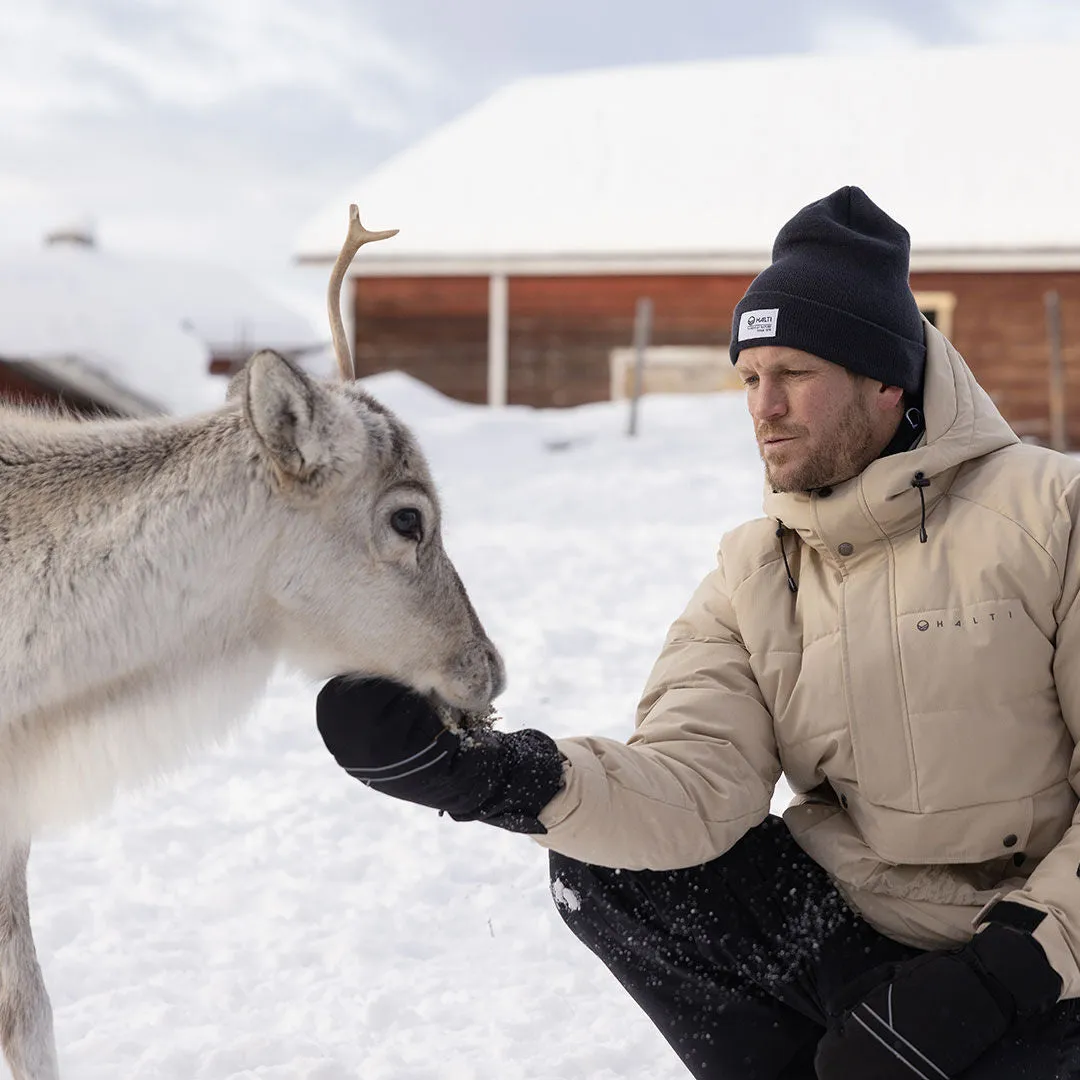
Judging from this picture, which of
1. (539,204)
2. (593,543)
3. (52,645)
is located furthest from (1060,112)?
(52,645)

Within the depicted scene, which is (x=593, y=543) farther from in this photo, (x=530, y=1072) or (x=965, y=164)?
(x=965, y=164)

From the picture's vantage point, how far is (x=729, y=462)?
11.0 meters

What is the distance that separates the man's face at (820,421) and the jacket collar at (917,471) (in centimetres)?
5

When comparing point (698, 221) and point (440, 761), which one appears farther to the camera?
point (698, 221)

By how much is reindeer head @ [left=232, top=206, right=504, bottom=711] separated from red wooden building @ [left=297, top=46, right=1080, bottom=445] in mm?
12297

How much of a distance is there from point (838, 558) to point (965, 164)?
1435 centimetres

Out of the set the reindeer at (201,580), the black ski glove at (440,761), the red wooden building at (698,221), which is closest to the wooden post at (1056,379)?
the red wooden building at (698,221)

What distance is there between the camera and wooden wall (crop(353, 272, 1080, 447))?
14320mm

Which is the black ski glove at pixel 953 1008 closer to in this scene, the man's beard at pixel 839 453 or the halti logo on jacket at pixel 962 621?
the halti logo on jacket at pixel 962 621

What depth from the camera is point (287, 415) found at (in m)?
2.17

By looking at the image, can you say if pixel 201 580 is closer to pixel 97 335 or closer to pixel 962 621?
pixel 962 621

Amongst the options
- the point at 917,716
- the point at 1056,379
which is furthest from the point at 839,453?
the point at 1056,379

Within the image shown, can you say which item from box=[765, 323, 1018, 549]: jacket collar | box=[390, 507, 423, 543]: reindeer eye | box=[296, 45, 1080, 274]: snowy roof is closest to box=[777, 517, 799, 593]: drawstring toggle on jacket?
box=[765, 323, 1018, 549]: jacket collar

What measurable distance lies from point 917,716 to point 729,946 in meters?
0.59
